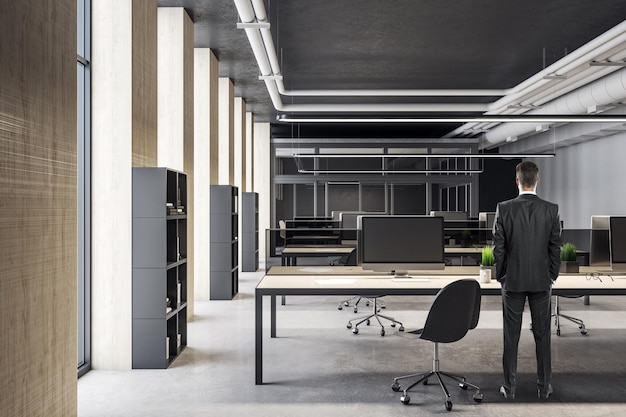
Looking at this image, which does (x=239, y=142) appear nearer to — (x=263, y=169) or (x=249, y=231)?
(x=249, y=231)

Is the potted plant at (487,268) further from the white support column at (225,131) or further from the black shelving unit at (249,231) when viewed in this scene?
the black shelving unit at (249,231)

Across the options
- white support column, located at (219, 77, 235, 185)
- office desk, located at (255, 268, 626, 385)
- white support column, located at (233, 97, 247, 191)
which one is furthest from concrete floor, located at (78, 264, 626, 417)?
white support column, located at (233, 97, 247, 191)

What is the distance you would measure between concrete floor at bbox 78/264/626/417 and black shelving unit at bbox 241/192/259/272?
5473 millimetres

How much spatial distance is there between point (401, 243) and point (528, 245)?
1.39 meters

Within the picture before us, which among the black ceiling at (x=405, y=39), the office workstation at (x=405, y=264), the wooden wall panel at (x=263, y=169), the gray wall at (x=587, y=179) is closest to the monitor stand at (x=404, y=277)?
the office workstation at (x=405, y=264)

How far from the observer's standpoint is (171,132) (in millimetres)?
7293

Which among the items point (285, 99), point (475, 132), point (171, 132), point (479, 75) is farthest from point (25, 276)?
point (475, 132)

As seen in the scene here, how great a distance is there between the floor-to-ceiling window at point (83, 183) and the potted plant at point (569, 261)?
4.58m

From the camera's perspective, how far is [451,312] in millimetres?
4211

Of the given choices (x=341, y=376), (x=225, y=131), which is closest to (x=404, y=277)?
(x=341, y=376)

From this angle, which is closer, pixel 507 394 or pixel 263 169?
pixel 507 394

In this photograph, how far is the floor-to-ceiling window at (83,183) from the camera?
17.1ft

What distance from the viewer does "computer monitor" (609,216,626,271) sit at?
5.43 metres

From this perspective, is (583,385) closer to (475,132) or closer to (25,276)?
(25,276)
